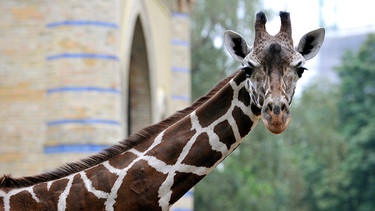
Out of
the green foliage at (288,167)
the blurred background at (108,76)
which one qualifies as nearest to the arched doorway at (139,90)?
the blurred background at (108,76)

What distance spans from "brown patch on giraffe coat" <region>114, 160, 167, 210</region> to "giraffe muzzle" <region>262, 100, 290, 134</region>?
2.47 feet

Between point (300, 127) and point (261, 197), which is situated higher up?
point (300, 127)

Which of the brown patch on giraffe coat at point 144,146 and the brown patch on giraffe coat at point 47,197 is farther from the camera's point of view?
the brown patch on giraffe coat at point 144,146

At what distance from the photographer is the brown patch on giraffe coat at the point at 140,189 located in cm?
528

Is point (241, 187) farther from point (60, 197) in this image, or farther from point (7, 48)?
point (60, 197)

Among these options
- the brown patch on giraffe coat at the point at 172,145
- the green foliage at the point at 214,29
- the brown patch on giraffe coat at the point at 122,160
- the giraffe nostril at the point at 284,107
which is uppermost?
the green foliage at the point at 214,29

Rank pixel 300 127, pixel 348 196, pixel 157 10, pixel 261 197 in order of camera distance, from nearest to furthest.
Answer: pixel 157 10 → pixel 261 197 → pixel 348 196 → pixel 300 127

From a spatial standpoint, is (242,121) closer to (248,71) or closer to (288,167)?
(248,71)

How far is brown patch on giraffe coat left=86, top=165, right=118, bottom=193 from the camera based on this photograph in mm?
5328

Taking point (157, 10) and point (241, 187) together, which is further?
point (241, 187)

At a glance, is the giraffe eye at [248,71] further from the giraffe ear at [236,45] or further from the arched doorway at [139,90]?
the arched doorway at [139,90]

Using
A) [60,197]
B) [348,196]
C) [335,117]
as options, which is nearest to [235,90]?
[60,197]

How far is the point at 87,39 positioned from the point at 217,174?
13.3m

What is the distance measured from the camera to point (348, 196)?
3400 cm
